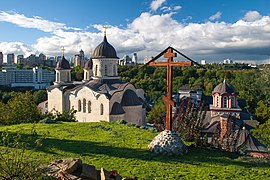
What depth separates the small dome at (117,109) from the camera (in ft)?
64.4

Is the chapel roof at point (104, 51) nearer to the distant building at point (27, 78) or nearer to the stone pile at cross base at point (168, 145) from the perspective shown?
the stone pile at cross base at point (168, 145)

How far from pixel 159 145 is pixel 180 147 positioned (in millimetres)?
608

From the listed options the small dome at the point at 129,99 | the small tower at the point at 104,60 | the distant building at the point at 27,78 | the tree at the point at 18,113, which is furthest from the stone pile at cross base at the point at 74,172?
the distant building at the point at 27,78

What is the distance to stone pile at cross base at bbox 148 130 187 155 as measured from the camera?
7.93 meters

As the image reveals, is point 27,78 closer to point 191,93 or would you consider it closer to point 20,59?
point 20,59

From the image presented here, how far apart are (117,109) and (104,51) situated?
5.54 metres

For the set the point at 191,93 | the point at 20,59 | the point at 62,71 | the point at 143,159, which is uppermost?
the point at 20,59

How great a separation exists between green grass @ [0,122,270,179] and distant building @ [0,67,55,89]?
220ft

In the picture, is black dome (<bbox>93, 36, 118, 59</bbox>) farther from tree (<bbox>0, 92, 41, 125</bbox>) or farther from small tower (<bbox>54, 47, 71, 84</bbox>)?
tree (<bbox>0, 92, 41, 125</bbox>)

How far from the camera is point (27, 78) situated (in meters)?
74.5

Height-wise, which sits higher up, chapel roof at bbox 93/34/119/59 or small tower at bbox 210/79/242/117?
chapel roof at bbox 93/34/119/59

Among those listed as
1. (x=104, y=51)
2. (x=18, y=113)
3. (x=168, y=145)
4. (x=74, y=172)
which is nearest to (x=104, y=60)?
(x=104, y=51)

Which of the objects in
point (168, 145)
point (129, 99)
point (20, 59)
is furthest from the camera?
point (20, 59)

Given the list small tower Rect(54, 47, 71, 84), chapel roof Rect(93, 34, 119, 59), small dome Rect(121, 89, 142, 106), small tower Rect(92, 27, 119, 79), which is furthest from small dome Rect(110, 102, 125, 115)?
small tower Rect(54, 47, 71, 84)
